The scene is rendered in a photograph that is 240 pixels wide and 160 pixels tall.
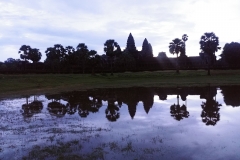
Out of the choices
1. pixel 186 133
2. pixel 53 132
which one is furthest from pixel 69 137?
pixel 186 133

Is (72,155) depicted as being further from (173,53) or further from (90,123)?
(173,53)

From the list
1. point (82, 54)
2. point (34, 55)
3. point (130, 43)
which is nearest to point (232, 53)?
point (130, 43)

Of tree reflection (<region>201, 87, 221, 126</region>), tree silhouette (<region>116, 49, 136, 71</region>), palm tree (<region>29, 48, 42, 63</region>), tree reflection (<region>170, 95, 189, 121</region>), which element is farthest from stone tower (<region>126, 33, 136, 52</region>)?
tree reflection (<region>170, 95, 189, 121</region>)

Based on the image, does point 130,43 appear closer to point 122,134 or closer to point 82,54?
point 82,54

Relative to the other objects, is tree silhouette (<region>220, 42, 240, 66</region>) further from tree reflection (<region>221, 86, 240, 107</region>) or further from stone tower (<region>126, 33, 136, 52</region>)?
tree reflection (<region>221, 86, 240, 107</region>)

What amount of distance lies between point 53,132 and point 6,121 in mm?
5056

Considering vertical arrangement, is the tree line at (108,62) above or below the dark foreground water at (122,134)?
above

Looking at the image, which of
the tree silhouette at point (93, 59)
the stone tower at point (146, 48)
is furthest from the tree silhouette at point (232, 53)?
the tree silhouette at point (93, 59)

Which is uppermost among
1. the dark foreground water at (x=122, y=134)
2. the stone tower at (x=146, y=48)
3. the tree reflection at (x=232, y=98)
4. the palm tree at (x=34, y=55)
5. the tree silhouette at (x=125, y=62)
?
the stone tower at (x=146, y=48)

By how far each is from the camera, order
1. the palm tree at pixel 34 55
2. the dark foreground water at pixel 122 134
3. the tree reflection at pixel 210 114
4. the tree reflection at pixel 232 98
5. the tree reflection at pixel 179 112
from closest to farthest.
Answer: the dark foreground water at pixel 122 134 → the tree reflection at pixel 210 114 → the tree reflection at pixel 179 112 → the tree reflection at pixel 232 98 → the palm tree at pixel 34 55

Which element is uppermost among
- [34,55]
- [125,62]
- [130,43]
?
[130,43]

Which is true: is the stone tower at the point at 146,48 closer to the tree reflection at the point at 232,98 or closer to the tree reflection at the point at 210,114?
the tree reflection at the point at 232,98

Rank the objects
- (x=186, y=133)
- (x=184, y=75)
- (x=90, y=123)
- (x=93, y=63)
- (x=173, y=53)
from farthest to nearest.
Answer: (x=93, y=63) < (x=173, y=53) < (x=184, y=75) < (x=90, y=123) < (x=186, y=133)

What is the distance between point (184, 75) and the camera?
209 ft
